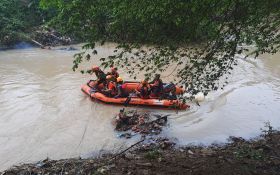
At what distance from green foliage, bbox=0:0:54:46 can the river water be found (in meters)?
7.85

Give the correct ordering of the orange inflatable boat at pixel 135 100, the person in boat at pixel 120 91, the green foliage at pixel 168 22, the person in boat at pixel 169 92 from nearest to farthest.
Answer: the green foliage at pixel 168 22
the orange inflatable boat at pixel 135 100
the person in boat at pixel 169 92
the person in boat at pixel 120 91

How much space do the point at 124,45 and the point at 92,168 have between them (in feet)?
8.22

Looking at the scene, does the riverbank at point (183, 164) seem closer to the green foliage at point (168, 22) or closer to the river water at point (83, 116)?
the green foliage at point (168, 22)

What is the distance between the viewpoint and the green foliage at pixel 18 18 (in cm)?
2708

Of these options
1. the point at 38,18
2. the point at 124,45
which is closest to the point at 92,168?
the point at 124,45

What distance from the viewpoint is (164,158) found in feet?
24.1

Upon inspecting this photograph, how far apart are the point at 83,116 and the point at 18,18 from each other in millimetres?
18846

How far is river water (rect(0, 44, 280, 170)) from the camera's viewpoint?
34.7 ft

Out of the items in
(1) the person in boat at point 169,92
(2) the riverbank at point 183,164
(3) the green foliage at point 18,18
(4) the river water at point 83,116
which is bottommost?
(4) the river water at point 83,116

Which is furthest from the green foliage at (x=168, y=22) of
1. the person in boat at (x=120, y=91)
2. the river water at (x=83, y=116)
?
the person in boat at (x=120, y=91)

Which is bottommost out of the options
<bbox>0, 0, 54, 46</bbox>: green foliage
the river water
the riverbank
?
the river water

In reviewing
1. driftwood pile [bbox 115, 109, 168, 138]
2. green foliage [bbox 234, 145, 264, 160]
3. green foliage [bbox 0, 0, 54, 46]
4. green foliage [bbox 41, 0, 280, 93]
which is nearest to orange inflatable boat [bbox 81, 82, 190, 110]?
driftwood pile [bbox 115, 109, 168, 138]

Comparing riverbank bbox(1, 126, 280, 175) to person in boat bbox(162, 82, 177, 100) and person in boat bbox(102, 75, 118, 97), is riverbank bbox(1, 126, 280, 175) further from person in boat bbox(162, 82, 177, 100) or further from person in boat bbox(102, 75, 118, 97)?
person in boat bbox(102, 75, 118, 97)

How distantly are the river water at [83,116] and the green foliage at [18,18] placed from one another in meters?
7.85
